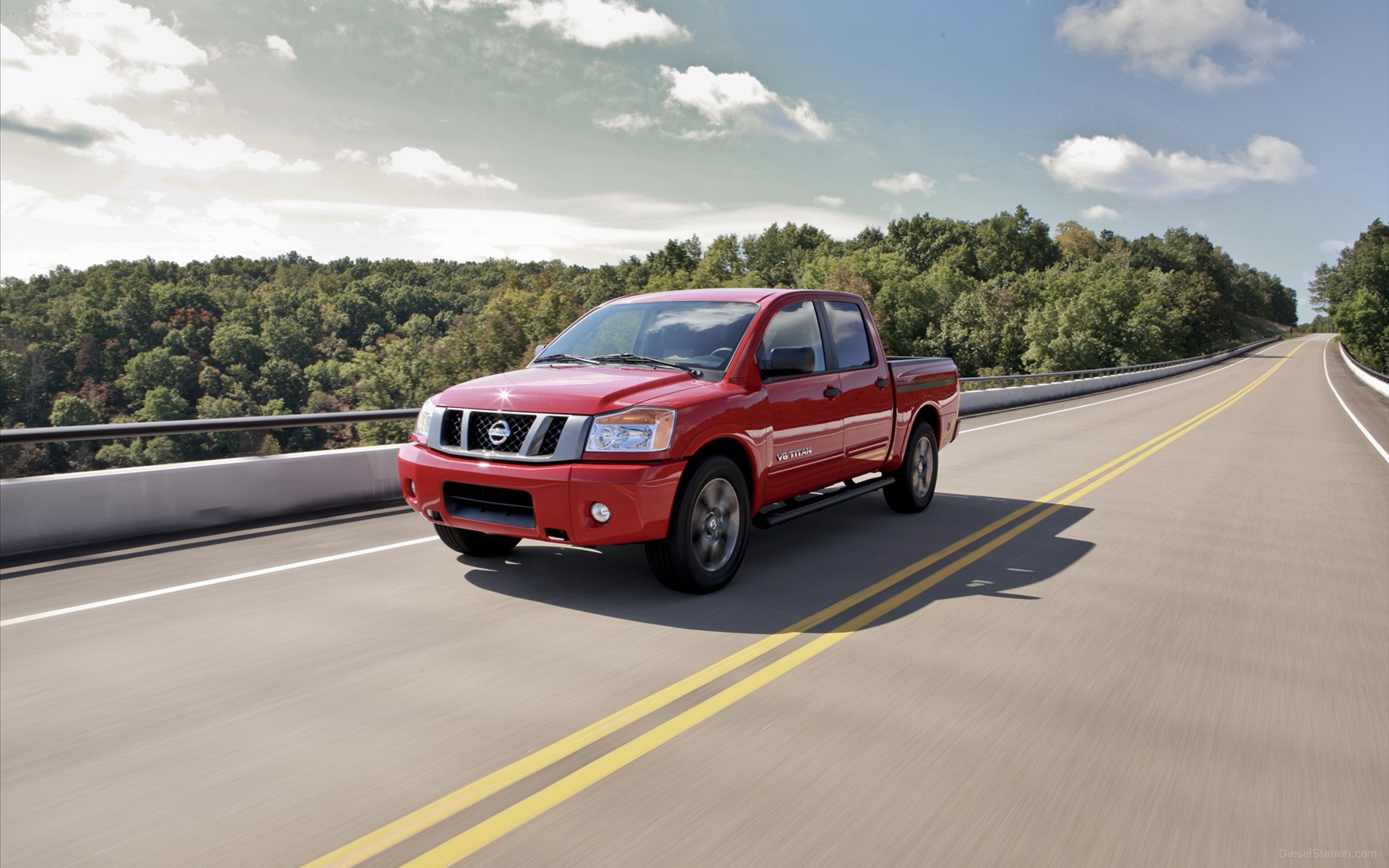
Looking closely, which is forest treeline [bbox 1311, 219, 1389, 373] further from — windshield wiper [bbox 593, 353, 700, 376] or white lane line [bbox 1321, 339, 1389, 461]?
windshield wiper [bbox 593, 353, 700, 376]

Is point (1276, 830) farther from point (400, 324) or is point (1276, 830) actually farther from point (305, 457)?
point (400, 324)

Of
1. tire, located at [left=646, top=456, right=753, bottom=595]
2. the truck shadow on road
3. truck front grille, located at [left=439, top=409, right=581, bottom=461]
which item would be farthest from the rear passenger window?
truck front grille, located at [left=439, top=409, right=581, bottom=461]

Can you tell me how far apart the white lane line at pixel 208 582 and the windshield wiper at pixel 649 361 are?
2229 millimetres

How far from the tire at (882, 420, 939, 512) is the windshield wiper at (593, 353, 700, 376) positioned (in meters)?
3.19

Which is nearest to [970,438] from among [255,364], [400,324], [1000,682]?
[1000,682]

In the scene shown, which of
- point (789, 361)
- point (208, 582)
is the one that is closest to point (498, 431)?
point (789, 361)

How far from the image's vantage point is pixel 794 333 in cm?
738

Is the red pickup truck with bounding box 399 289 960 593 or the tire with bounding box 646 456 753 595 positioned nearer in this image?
the red pickup truck with bounding box 399 289 960 593

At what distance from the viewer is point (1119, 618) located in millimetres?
5910

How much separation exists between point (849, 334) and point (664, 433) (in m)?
3.06

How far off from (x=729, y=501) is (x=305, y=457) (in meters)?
4.94

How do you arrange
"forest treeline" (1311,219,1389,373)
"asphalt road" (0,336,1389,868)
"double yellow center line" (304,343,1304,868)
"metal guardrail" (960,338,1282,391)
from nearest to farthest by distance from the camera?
"double yellow center line" (304,343,1304,868), "asphalt road" (0,336,1389,868), "metal guardrail" (960,338,1282,391), "forest treeline" (1311,219,1389,373)

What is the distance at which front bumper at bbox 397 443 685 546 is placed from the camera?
5.53 metres

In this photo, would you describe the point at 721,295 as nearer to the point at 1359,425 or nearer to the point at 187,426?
the point at 187,426
